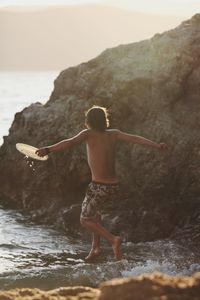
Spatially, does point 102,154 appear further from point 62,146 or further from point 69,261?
point 69,261

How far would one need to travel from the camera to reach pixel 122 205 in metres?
9.70

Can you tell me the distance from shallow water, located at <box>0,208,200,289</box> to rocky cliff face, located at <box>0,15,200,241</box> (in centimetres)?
56

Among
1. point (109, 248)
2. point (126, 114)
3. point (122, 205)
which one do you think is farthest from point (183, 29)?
point (109, 248)

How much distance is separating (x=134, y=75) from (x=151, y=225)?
3.08m

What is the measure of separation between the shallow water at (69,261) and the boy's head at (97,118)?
1.84 m

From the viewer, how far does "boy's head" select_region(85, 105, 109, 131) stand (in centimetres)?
718

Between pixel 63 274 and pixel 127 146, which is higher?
pixel 127 146

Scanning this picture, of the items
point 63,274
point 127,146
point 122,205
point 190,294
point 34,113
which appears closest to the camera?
point 190,294

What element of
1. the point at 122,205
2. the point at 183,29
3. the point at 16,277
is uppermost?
the point at 183,29

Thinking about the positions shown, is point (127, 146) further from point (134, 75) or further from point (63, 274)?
point (63, 274)

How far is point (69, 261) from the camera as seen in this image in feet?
27.4

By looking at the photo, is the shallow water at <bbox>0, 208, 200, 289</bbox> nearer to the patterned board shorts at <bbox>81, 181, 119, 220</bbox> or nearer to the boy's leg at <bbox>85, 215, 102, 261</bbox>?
the boy's leg at <bbox>85, 215, 102, 261</bbox>

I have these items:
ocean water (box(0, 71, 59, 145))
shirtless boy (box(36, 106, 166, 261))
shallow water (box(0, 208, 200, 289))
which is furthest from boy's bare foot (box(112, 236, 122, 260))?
ocean water (box(0, 71, 59, 145))

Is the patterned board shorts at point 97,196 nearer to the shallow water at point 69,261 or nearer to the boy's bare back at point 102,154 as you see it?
the boy's bare back at point 102,154
